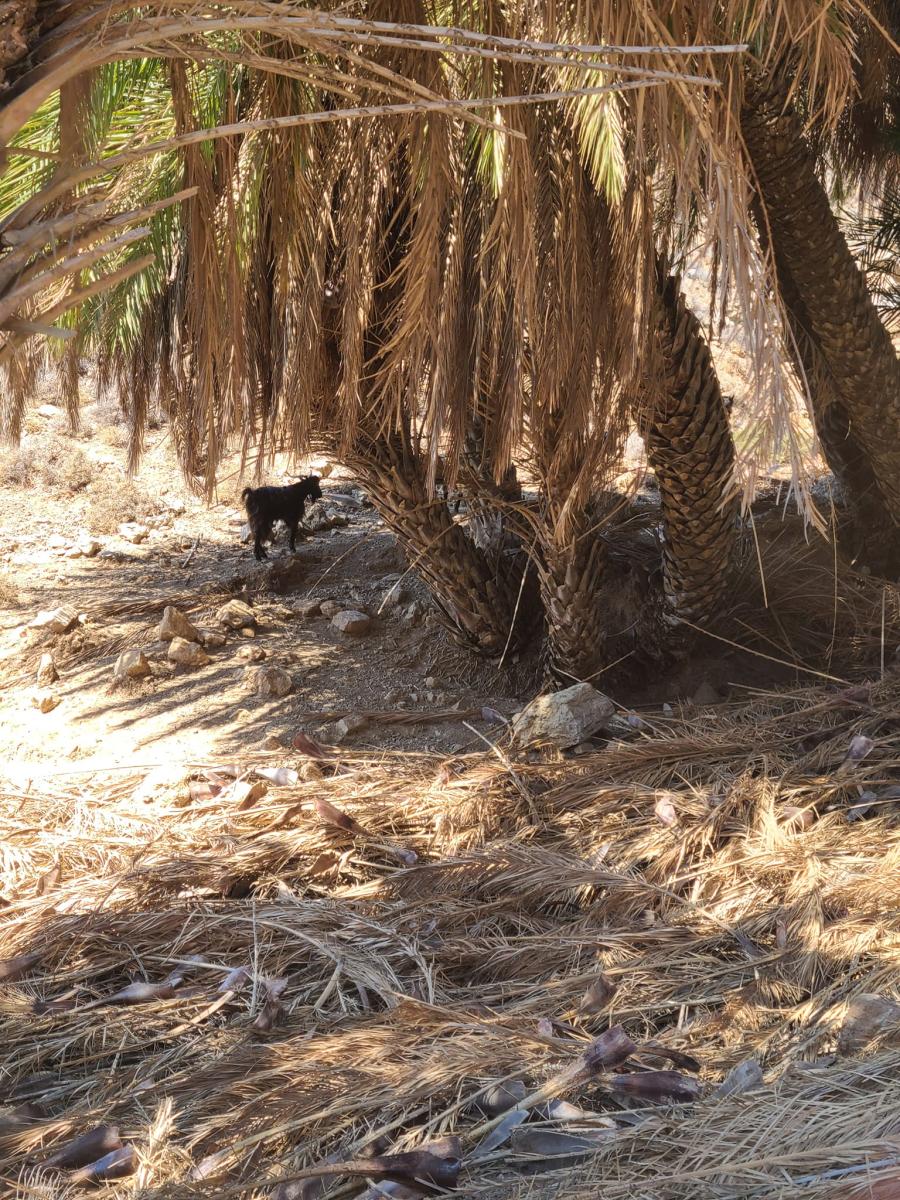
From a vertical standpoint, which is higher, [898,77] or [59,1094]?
[898,77]

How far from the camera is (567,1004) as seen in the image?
82.5 inches

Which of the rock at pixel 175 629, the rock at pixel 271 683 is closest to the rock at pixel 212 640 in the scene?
the rock at pixel 175 629

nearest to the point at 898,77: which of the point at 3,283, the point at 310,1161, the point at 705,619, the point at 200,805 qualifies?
the point at 705,619

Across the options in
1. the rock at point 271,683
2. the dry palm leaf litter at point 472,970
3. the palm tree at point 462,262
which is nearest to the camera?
the dry palm leaf litter at point 472,970

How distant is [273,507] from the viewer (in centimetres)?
611

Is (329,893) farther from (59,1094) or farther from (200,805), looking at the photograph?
(59,1094)

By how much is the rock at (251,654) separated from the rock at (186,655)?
16 centimetres

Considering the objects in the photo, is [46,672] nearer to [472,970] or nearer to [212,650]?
[212,650]

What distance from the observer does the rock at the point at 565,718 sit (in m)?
3.63

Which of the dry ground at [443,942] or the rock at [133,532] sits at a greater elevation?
the rock at [133,532]

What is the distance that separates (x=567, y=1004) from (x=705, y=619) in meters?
2.59

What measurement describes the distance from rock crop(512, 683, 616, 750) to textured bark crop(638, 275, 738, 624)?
31.8 inches

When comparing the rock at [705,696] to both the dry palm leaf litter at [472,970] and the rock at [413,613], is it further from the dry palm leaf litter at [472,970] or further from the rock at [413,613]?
the rock at [413,613]

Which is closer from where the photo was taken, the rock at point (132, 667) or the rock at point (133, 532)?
the rock at point (132, 667)
